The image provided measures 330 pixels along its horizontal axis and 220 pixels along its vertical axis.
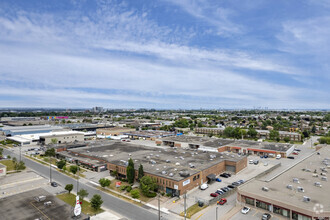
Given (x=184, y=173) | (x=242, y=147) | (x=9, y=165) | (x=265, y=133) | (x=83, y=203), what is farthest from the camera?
(x=265, y=133)

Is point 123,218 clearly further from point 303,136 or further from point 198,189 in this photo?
point 303,136

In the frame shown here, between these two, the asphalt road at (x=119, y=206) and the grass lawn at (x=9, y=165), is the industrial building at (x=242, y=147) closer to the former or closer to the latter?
the asphalt road at (x=119, y=206)

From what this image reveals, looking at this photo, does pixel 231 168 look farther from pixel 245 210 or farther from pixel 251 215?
pixel 251 215

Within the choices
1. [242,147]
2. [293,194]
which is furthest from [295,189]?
[242,147]

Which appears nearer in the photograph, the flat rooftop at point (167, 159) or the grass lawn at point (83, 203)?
the grass lawn at point (83, 203)

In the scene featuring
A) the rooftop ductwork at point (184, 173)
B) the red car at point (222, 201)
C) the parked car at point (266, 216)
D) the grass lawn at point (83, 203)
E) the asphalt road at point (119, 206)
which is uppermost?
the rooftop ductwork at point (184, 173)

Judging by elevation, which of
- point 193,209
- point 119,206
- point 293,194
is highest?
point 293,194

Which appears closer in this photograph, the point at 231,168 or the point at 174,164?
the point at 174,164

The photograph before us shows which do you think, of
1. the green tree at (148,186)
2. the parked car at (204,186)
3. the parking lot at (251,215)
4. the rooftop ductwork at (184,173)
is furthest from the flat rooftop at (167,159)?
the parking lot at (251,215)

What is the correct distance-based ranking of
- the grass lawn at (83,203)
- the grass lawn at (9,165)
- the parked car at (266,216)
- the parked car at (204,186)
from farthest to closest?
the grass lawn at (9,165)
the parked car at (204,186)
the grass lawn at (83,203)
the parked car at (266,216)
